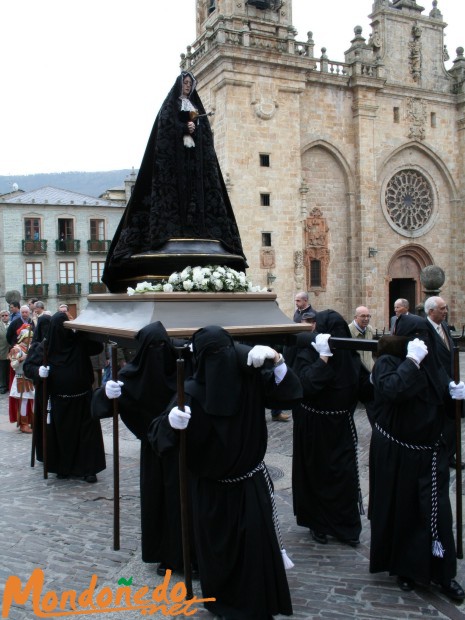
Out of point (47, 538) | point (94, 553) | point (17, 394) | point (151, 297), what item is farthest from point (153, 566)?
point (17, 394)

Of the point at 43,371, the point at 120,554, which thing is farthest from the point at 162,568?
the point at 43,371

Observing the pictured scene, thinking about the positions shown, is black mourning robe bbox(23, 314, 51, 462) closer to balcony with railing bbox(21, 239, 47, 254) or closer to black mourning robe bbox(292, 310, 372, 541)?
black mourning robe bbox(292, 310, 372, 541)

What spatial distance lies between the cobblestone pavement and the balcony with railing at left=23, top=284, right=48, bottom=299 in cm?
2878

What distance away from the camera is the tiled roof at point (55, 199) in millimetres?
35812

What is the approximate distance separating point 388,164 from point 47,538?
26545mm

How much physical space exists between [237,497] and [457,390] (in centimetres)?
192

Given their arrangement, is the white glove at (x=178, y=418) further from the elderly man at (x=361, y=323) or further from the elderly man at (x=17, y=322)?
the elderly man at (x=17, y=322)

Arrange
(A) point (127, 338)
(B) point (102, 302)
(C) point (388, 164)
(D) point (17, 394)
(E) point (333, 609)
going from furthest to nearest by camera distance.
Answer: (C) point (388, 164) < (D) point (17, 394) < (B) point (102, 302) < (A) point (127, 338) < (E) point (333, 609)

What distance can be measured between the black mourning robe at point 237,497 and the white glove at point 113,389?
1009 mm

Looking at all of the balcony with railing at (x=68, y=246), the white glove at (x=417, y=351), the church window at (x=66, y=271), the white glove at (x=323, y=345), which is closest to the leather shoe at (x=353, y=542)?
the white glove at (x=323, y=345)

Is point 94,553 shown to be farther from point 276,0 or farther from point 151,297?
point 276,0

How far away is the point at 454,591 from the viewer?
14.2 ft

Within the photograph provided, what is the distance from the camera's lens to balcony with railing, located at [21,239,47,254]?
115 ft

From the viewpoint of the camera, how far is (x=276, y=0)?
83.7ft
